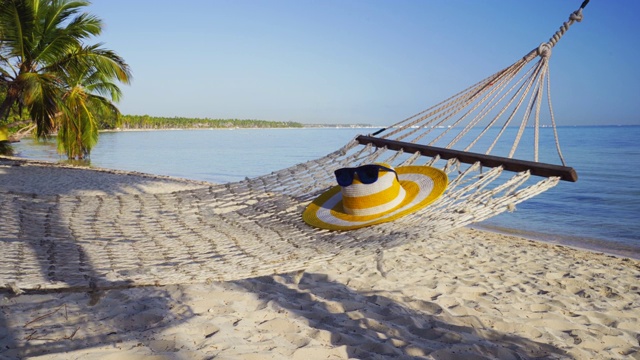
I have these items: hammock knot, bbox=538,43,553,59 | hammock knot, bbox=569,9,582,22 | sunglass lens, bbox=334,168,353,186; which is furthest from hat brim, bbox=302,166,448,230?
hammock knot, bbox=569,9,582,22

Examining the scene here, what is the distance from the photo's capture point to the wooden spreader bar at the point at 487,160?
2.15 meters

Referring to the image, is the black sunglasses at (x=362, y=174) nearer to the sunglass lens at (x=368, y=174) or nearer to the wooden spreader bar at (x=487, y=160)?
the sunglass lens at (x=368, y=174)

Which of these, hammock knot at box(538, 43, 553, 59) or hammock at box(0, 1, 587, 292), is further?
hammock knot at box(538, 43, 553, 59)

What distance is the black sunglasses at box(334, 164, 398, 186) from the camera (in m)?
2.25

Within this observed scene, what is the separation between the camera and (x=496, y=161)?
7.77 feet

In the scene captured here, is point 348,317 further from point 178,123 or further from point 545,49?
point 178,123

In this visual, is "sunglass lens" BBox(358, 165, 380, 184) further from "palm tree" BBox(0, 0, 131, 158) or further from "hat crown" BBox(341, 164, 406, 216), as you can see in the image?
"palm tree" BBox(0, 0, 131, 158)

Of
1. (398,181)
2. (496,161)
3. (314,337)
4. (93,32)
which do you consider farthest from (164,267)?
(93,32)

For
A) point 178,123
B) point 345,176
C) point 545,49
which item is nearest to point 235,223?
point 345,176

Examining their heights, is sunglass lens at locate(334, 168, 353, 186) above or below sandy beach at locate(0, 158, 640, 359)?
above

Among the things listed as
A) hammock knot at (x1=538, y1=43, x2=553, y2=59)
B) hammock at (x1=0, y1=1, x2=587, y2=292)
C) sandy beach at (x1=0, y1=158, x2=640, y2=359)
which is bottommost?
sandy beach at (x1=0, y1=158, x2=640, y2=359)

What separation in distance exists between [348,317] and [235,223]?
723mm

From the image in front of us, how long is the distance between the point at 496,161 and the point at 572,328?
84 centimetres

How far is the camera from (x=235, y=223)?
7.37 ft
